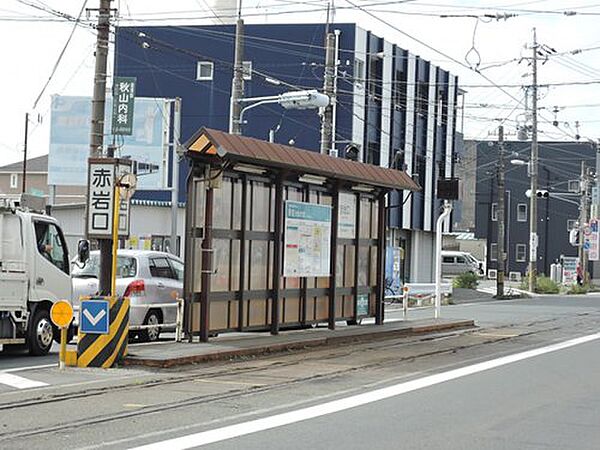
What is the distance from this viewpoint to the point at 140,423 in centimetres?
995

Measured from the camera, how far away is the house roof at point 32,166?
77250 mm

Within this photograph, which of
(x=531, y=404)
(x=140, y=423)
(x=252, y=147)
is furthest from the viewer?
(x=252, y=147)

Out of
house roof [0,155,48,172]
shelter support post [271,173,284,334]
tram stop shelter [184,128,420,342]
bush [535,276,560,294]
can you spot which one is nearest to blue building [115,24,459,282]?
bush [535,276,560,294]

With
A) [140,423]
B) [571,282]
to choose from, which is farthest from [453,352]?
[571,282]

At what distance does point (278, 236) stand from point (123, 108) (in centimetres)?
984

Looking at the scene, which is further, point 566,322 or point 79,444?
point 566,322

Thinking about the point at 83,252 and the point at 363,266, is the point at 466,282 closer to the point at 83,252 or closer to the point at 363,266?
the point at 363,266

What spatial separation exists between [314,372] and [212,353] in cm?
Result: 184

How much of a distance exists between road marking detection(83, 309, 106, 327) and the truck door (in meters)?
2.20

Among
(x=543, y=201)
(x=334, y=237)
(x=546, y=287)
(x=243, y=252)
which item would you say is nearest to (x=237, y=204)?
(x=243, y=252)

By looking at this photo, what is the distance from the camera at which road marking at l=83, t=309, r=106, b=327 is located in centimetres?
1420

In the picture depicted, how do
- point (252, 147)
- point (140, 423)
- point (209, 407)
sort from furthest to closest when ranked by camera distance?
1. point (252, 147)
2. point (209, 407)
3. point (140, 423)

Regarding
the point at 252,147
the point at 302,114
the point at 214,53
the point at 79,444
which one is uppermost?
the point at 214,53

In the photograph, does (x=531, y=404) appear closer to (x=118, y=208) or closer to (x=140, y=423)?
(x=140, y=423)
